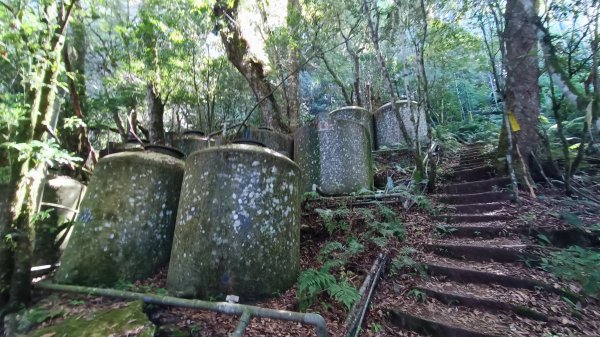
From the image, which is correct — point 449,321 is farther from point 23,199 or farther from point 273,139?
point 273,139

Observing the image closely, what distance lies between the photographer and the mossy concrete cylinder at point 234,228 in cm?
358

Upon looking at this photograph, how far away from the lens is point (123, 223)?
413cm

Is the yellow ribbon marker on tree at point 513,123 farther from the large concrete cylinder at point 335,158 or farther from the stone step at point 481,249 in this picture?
the large concrete cylinder at point 335,158

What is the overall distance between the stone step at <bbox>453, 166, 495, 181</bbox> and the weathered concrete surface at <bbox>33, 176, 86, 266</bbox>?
8089 mm

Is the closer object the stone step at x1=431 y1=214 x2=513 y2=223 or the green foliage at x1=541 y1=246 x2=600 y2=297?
the green foliage at x1=541 y1=246 x2=600 y2=297

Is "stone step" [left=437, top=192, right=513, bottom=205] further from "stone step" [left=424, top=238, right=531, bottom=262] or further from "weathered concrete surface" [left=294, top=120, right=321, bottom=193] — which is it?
"weathered concrete surface" [left=294, top=120, right=321, bottom=193]

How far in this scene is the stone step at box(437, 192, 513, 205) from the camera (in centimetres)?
592

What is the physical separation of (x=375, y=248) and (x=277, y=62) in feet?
29.2

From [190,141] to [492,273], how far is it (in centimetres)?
769

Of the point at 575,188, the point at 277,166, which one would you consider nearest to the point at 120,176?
the point at 277,166

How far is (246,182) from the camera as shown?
3.82 m

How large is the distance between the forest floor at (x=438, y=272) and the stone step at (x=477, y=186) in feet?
0.10

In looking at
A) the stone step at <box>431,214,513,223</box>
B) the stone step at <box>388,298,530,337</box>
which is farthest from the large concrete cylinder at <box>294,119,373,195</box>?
the stone step at <box>388,298,530,337</box>

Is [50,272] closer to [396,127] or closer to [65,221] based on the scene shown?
[65,221]
